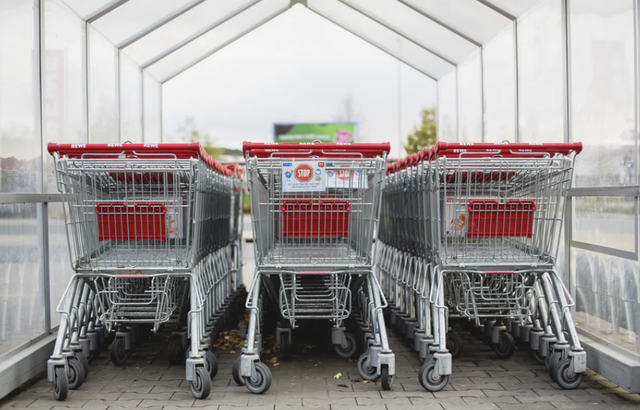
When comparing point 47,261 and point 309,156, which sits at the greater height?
point 309,156

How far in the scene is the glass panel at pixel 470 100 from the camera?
23.6ft

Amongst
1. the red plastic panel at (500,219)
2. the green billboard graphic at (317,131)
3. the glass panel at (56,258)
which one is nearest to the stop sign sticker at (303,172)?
the red plastic panel at (500,219)

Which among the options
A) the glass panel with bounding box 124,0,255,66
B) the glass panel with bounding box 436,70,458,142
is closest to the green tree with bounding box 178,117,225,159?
the glass panel with bounding box 436,70,458,142

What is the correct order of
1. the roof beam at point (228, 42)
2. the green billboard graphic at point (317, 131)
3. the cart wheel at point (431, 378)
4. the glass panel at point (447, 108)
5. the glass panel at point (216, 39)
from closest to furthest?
the cart wheel at point (431, 378), the glass panel at point (216, 39), the glass panel at point (447, 108), the roof beam at point (228, 42), the green billboard graphic at point (317, 131)

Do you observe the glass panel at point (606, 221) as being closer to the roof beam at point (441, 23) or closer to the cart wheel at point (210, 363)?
the roof beam at point (441, 23)

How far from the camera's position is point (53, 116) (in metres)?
4.98

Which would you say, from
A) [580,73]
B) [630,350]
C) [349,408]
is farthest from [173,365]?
[580,73]

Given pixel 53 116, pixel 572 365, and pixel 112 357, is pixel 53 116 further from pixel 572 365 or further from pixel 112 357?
pixel 572 365

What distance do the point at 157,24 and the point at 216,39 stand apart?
1658 mm

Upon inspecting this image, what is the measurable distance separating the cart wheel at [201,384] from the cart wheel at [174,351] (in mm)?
896

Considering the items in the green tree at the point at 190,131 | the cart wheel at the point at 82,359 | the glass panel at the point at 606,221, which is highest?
the green tree at the point at 190,131

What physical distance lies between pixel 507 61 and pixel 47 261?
475 centimetres

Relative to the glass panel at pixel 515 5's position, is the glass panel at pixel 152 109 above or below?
below

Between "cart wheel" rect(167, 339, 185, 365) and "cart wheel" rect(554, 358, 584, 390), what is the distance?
2.86 m
